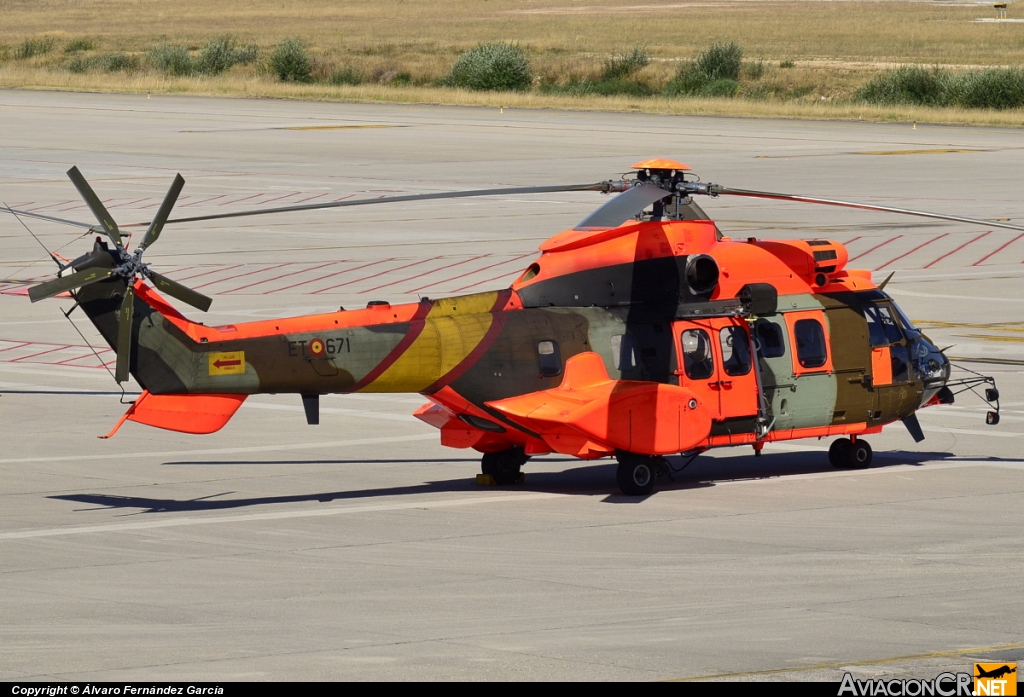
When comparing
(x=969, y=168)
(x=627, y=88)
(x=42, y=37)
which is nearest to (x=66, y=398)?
(x=969, y=168)

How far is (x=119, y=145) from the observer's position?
75.0m

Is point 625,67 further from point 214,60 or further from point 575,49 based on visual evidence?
point 214,60

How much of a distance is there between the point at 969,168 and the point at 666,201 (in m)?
47.9

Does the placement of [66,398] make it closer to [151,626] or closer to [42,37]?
[151,626]

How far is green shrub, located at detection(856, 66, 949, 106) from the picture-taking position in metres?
96.7

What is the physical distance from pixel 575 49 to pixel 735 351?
12492cm

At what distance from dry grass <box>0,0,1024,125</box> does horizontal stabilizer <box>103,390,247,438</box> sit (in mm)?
74573

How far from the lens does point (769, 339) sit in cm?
2150

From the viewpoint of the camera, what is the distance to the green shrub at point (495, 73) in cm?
10944

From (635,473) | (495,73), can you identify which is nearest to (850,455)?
(635,473)

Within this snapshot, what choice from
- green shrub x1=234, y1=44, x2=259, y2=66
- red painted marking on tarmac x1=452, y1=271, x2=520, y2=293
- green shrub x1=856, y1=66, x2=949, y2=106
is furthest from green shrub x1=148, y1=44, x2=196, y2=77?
red painted marking on tarmac x1=452, y1=271, x2=520, y2=293

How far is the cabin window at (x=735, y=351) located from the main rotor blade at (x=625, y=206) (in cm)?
320

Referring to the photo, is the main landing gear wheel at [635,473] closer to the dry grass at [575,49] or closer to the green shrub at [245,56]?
the dry grass at [575,49]

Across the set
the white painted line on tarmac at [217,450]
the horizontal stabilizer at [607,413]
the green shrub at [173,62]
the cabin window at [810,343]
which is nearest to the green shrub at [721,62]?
the green shrub at [173,62]
